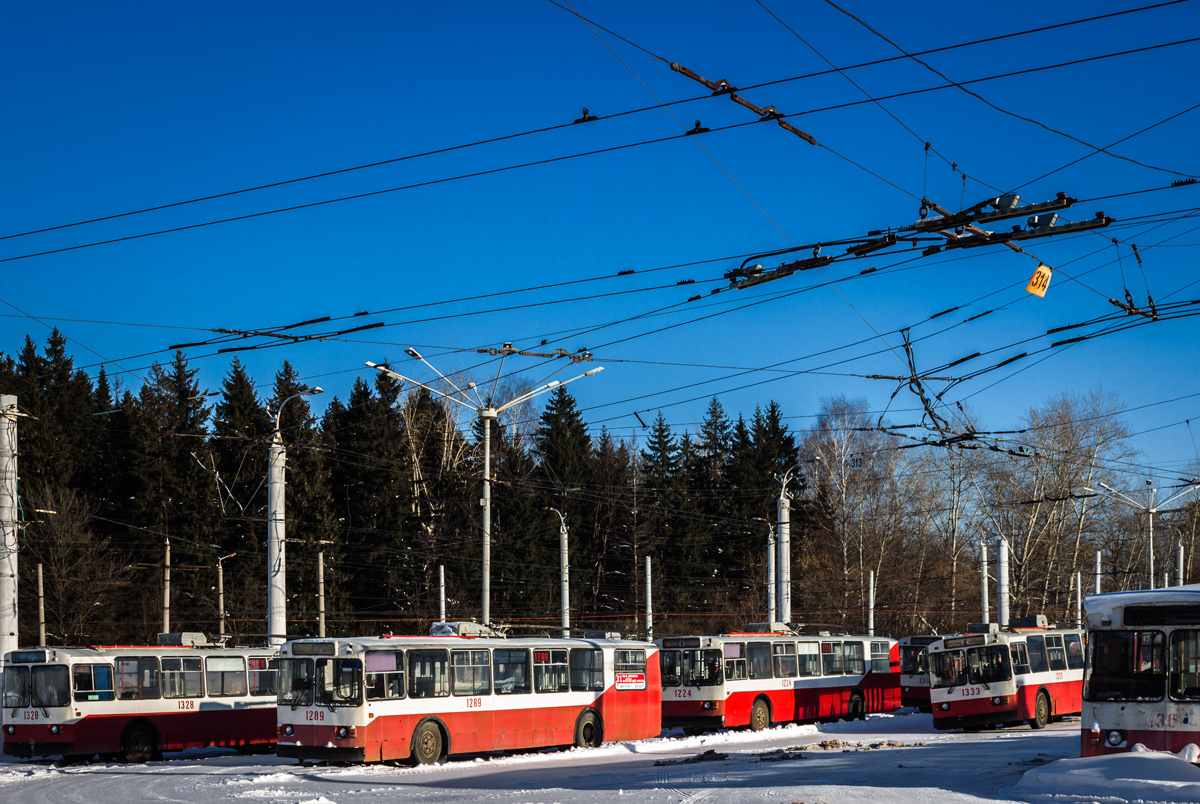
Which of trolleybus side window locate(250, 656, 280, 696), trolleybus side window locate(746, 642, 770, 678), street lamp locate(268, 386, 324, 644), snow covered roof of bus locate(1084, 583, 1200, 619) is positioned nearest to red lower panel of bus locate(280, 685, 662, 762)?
trolleybus side window locate(746, 642, 770, 678)

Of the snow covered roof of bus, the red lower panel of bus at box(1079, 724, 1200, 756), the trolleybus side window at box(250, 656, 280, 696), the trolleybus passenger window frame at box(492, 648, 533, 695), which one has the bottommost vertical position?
the trolleybus side window at box(250, 656, 280, 696)

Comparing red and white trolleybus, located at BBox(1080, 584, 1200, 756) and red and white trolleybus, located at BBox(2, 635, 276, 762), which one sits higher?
red and white trolleybus, located at BBox(1080, 584, 1200, 756)

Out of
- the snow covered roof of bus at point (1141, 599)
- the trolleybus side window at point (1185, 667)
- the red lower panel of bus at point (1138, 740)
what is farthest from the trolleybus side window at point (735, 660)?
the trolleybus side window at point (1185, 667)

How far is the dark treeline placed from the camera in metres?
56.6

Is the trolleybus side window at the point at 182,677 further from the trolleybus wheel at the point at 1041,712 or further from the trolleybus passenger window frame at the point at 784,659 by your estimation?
the trolleybus wheel at the point at 1041,712

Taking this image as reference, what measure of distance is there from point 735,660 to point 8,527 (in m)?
17.0

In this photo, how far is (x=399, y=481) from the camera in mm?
63344

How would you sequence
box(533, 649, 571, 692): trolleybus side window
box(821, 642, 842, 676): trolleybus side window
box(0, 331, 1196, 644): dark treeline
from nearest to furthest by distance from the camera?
box(533, 649, 571, 692): trolleybus side window < box(821, 642, 842, 676): trolleybus side window < box(0, 331, 1196, 644): dark treeline

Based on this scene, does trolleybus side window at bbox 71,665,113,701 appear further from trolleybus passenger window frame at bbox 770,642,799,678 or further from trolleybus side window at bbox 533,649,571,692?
trolleybus passenger window frame at bbox 770,642,799,678

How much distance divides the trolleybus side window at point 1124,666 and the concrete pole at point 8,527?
72.4ft

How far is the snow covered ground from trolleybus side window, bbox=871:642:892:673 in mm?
8323

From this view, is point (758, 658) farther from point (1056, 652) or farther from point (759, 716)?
point (1056, 652)

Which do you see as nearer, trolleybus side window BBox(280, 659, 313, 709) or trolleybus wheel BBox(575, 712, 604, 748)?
trolleybus side window BBox(280, 659, 313, 709)

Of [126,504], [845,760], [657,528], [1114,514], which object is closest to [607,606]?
[657,528]
